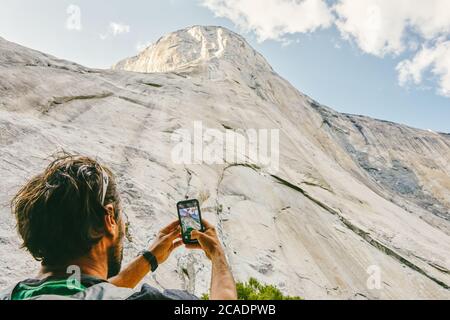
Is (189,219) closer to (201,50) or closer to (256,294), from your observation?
(256,294)

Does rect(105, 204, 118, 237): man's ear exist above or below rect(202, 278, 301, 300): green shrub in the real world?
above

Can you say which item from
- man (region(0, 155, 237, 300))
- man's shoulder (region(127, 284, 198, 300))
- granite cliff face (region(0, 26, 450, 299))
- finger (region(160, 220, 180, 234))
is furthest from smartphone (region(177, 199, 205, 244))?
granite cliff face (region(0, 26, 450, 299))

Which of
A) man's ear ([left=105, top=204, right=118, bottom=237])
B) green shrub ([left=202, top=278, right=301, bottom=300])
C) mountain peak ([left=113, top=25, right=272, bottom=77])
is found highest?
mountain peak ([left=113, top=25, right=272, bottom=77])

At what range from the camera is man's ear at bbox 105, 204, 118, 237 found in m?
2.35

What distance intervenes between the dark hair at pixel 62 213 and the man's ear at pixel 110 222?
36 millimetres

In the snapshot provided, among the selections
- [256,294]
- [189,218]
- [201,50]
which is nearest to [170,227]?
[189,218]

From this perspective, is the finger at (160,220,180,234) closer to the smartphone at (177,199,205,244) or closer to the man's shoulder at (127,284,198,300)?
the smartphone at (177,199,205,244)

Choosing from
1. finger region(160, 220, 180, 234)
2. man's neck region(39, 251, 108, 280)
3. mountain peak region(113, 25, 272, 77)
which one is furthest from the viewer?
mountain peak region(113, 25, 272, 77)

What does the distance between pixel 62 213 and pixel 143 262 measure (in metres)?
0.94

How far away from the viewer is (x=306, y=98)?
39.4 meters

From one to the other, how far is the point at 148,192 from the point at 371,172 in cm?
3207

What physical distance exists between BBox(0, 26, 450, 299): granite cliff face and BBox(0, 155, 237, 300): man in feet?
11.1

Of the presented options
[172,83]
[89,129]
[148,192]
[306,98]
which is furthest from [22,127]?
[306,98]
